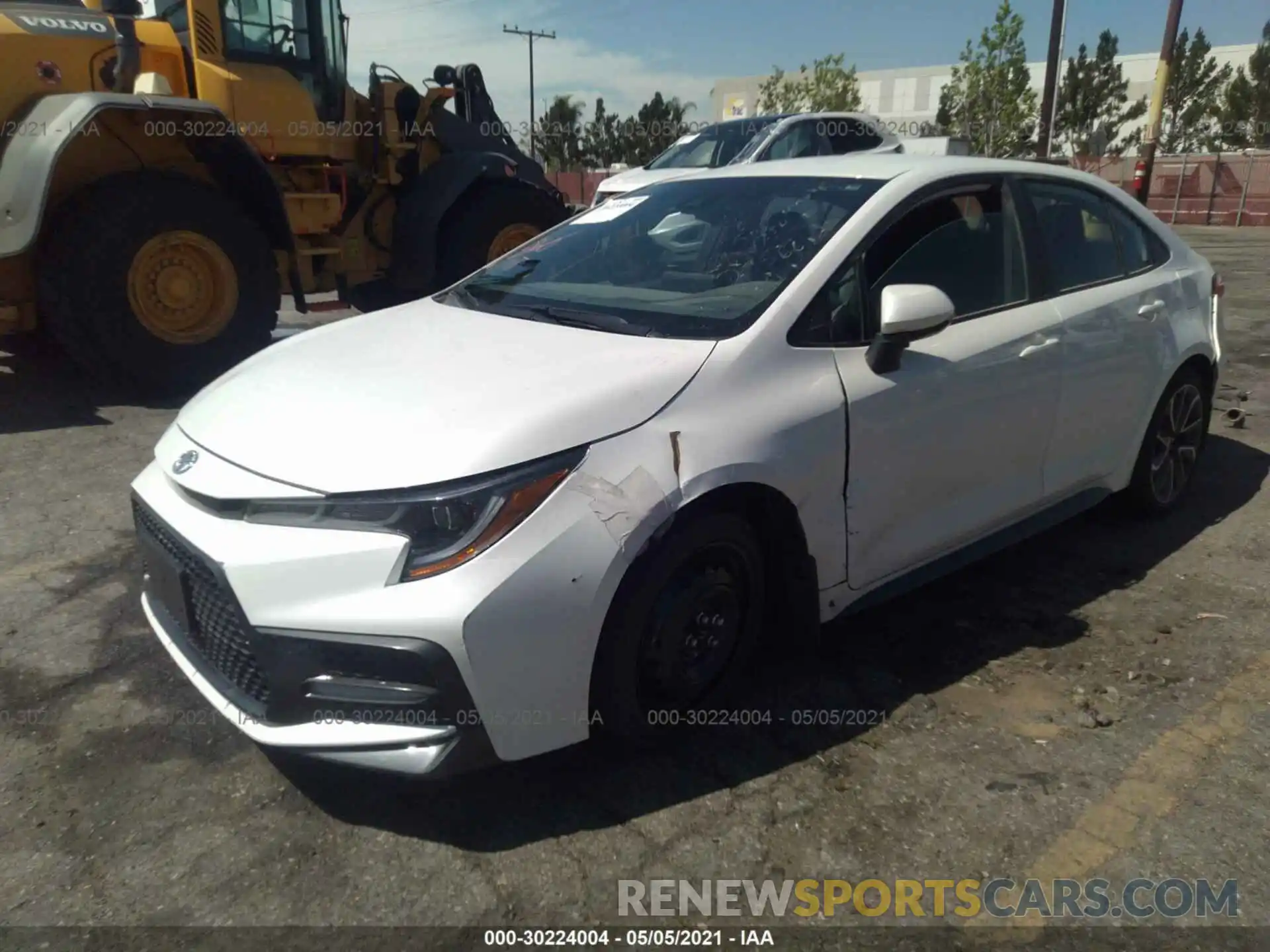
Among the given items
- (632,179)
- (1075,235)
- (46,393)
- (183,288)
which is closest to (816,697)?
(1075,235)

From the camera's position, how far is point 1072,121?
44.5 m

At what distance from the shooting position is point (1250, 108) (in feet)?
132

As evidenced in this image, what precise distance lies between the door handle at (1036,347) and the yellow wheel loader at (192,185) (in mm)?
5044

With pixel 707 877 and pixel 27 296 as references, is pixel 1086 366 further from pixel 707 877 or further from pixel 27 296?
pixel 27 296

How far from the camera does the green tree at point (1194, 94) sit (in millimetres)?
42375

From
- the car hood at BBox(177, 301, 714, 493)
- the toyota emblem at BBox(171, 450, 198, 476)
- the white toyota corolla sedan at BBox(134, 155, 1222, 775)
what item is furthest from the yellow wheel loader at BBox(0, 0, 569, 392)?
the toyota emblem at BBox(171, 450, 198, 476)

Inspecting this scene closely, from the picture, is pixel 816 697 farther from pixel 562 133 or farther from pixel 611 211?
pixel 562 133

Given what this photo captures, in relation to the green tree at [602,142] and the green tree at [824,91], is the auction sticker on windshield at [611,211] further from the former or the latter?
the green tree at [602,142]

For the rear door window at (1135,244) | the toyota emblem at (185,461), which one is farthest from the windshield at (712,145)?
the toyota emblem at (185,461)

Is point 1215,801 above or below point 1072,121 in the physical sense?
below

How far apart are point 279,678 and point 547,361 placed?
3.40 ft

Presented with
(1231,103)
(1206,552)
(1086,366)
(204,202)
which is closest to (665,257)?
(1086,366)

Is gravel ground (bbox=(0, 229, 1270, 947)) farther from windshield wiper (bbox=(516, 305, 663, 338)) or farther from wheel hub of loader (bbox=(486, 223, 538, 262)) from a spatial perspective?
wheel hub of loader (bbox=(486, 223, 538, 262))

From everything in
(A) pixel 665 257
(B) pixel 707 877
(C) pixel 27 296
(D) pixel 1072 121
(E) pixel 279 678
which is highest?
(D) pixel 1072 121
